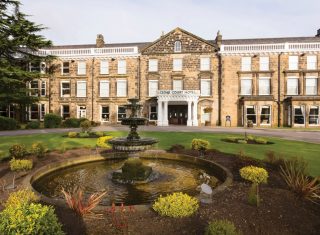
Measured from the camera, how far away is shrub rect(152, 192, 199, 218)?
5172 mm

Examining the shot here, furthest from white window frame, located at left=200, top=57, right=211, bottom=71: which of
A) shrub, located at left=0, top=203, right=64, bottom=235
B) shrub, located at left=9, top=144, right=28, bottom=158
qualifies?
shrub, located at left=0, top=203, right=64, bottom=235

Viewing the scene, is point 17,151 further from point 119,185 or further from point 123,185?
point 123,185

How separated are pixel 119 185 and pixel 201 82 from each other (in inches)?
1138

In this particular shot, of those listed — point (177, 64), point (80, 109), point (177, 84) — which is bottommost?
point (80, 109)

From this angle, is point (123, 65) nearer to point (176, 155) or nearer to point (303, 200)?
point (176, 155)

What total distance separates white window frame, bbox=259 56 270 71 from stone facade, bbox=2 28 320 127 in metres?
0.14

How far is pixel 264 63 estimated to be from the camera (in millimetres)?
34625

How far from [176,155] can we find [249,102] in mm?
24738

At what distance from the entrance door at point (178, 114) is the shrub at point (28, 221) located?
1309 inches

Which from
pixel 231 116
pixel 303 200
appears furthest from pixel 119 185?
pixel 231 116

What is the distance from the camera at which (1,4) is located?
27.8 metres

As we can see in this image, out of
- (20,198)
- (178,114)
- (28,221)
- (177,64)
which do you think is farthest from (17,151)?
(177,64)

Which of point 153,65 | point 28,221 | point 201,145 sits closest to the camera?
point 28,221

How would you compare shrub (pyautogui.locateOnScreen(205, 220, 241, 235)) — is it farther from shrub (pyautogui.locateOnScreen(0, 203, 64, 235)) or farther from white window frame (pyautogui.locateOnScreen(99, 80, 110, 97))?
white window frame (pyautogui.locateOnScreen(99, 80, 110, 97))
